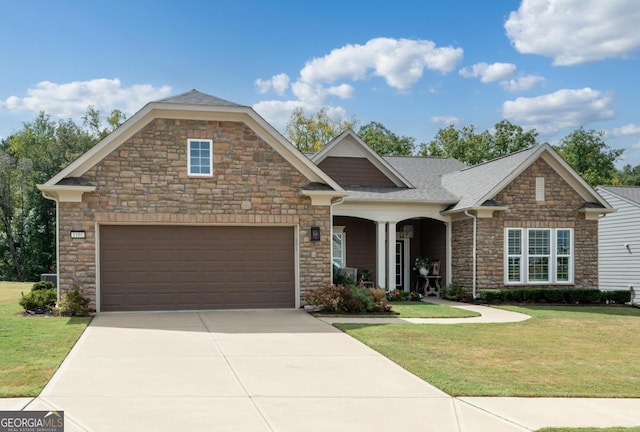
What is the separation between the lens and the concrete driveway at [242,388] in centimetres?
680

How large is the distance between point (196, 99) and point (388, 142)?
3862 cm

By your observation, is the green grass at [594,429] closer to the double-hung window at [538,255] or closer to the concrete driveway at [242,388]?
the concrete driveway at [242,388]

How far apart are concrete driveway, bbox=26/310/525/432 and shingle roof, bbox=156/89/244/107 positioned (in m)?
6.38

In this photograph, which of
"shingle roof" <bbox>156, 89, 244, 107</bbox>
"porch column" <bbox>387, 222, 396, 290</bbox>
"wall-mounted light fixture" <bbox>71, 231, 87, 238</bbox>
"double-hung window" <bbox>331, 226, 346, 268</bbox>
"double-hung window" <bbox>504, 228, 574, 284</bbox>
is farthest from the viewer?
"double-hung window" <bbox>331, 226, 346, 268</bbox>

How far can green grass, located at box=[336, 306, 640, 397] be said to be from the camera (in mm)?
8630

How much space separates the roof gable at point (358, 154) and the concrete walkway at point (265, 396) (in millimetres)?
11750

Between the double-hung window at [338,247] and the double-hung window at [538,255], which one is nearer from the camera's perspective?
the double-hung window at [538,255]

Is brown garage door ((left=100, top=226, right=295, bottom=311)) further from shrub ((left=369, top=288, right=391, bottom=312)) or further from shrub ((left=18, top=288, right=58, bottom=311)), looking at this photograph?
shrub ((left=369, top=288, right=391, bottom=312))

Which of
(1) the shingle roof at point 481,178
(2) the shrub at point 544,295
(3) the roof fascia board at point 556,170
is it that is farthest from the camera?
(1) the shingle roof at point 481,178

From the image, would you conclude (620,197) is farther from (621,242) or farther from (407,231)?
(407,231)

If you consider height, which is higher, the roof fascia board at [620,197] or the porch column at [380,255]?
the roof fascia board at [620,197]

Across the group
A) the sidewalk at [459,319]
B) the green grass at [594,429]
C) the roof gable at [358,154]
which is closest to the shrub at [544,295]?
the sidewalk at [459,319]

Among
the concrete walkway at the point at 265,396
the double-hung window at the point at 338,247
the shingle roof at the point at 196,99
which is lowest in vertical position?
the concrete walkway at the point at 265,396

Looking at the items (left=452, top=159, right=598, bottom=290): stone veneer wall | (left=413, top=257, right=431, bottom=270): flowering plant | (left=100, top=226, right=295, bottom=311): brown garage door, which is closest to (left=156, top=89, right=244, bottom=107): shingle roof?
(left=100, top=226, right=295, bottom=311): brown garage door
